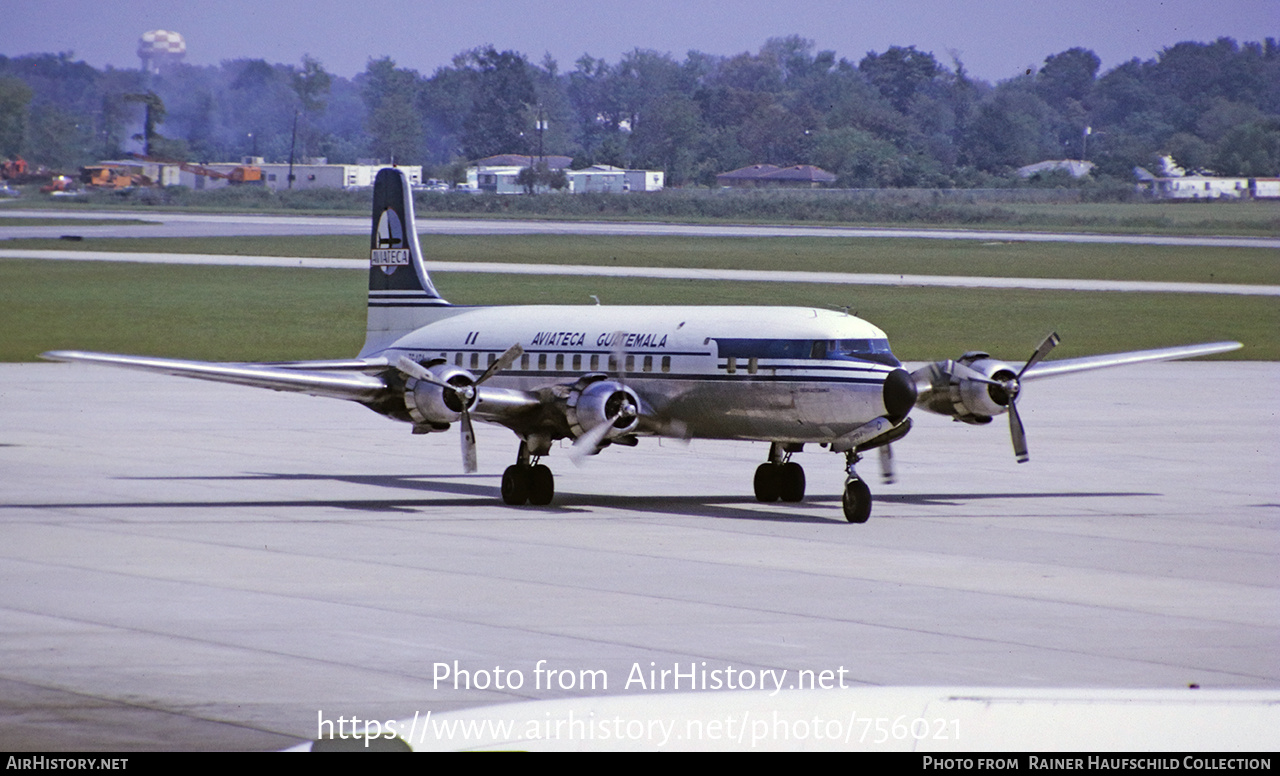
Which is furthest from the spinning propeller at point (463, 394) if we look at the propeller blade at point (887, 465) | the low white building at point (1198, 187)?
the low white building at point (1198, 187)

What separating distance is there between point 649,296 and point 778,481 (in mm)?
53567

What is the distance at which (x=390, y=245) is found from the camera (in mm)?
34688

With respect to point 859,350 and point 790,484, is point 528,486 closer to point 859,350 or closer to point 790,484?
point 790,484

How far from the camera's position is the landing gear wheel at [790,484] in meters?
29.6

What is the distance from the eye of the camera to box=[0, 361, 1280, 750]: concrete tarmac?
1579 centimetres

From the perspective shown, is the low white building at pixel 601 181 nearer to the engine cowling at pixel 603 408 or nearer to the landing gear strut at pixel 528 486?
the landing gear strut at pixel 528 486

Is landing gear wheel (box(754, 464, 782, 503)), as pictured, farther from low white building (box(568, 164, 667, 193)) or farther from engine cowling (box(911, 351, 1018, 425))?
low white building (box(568, 164, 667, 193))

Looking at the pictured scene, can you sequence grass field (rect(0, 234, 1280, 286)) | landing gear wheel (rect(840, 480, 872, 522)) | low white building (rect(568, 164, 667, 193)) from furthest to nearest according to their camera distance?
1. low white building (rect(568, 164, 667, 193))
2. grass field (rect(0, 234, 1280, 286))
3. landing gear wheel (rect(840, 480, 872, 522))

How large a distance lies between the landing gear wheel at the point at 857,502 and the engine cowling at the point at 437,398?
6.33 metres

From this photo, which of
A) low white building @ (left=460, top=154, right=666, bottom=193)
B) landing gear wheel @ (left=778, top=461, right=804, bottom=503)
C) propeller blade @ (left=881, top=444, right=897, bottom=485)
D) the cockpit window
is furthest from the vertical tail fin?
low white building @ (left=460, top=154, right=666, bottom=193)

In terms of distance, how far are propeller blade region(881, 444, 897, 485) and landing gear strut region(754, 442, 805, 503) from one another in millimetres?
2140

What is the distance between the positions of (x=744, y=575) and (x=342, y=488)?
1158cm

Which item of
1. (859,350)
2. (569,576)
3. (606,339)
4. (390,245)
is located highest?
(390,245)

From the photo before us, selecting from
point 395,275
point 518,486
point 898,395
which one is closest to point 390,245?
point 395,275
